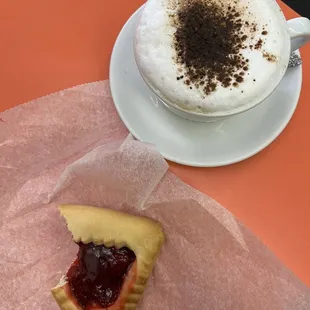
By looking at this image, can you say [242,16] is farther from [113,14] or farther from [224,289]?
[224,289]

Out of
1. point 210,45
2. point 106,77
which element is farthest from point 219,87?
point 106,77

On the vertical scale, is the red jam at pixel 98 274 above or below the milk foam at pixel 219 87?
below

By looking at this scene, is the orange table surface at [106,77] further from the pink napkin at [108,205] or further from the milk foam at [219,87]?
the milk foam at [219,87]

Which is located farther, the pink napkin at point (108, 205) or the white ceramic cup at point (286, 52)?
the pink napkin at point (108, 205)

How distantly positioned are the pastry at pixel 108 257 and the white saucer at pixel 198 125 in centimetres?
14

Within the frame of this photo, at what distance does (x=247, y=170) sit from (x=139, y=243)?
0.23 m

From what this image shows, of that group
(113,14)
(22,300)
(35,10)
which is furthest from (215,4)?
(22,300)

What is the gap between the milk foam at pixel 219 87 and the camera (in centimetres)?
73

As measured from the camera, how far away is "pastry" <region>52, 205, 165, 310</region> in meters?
0.85

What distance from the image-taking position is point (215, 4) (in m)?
0.76

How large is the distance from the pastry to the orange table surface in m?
0.13

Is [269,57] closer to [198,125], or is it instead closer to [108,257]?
[198,125]

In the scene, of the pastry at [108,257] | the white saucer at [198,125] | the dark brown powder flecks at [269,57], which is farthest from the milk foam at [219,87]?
the pastry at [108,257]

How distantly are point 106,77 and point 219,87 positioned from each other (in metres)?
0.28
